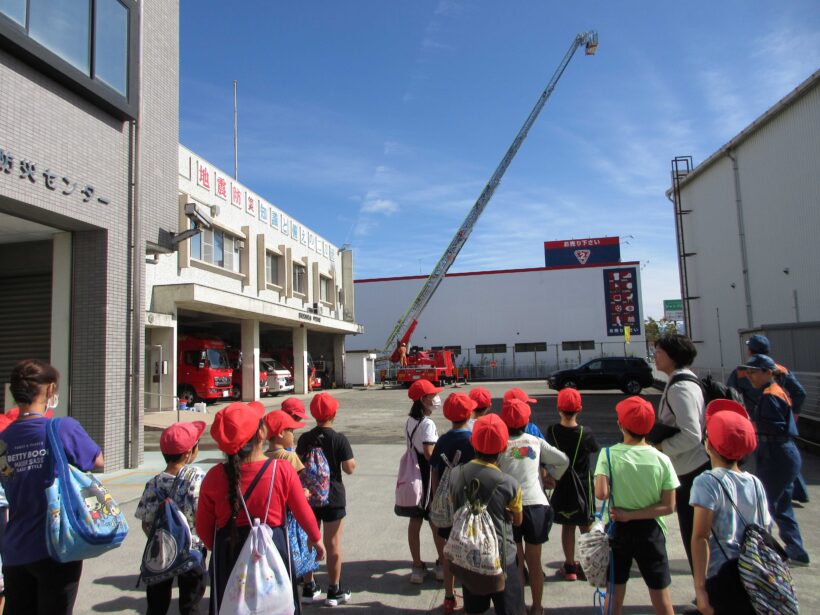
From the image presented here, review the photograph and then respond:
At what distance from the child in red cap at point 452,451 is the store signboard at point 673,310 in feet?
98.7

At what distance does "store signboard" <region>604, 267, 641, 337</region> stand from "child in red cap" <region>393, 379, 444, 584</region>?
1753 inches

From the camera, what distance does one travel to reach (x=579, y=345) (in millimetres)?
46562

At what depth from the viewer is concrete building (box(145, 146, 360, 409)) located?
56.6ft

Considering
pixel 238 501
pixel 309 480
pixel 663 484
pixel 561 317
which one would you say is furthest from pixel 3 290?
pixel 561 317

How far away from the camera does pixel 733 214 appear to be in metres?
20.9

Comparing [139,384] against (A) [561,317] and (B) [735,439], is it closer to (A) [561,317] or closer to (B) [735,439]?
(B) [735,439]

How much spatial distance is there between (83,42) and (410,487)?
327 inches

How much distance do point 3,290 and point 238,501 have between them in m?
10.3

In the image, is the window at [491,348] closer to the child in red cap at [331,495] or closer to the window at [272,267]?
the window at [272,267]

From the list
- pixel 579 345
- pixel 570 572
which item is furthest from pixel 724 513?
pixel 579 345

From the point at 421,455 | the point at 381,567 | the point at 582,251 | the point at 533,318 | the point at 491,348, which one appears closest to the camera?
the point at 421,455

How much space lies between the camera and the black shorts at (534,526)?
3766 mm

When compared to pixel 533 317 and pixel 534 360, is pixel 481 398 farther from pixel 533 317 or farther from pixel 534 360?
pixel 533 317

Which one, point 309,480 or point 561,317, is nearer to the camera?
point 309,480
